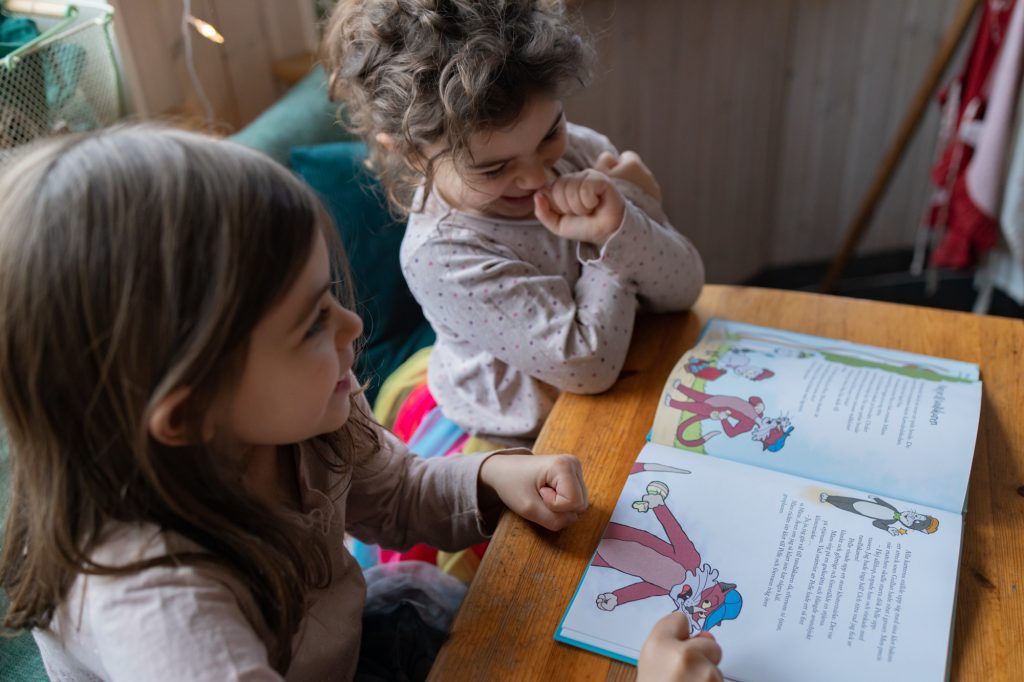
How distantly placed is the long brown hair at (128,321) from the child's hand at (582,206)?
460mm

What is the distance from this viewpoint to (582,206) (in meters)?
1.09

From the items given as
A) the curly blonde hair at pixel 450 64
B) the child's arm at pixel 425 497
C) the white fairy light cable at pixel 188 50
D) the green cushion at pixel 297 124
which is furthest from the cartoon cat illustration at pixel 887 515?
the white fairy light cable at pixel 188 50

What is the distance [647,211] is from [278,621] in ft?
2.51

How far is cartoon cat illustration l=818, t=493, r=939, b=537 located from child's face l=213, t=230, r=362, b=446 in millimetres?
469

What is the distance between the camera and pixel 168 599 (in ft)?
2.03

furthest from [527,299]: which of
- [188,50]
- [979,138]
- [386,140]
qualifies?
[979,138]

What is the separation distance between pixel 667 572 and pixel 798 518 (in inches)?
5.4

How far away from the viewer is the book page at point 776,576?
67cm

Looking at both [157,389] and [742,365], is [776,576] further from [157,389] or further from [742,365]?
[157,389]

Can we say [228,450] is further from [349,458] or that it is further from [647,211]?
[647,211]

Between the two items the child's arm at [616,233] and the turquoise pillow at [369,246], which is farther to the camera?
the turquoise pillow at [369,246]

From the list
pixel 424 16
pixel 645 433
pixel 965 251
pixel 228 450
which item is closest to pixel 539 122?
pixel 424 16

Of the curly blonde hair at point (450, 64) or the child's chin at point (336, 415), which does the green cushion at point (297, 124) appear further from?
the child's chin at point (336, 415)

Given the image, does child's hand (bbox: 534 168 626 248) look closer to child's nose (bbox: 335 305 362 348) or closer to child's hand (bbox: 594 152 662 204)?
child's hand (bbox: 594 152 662 204)
